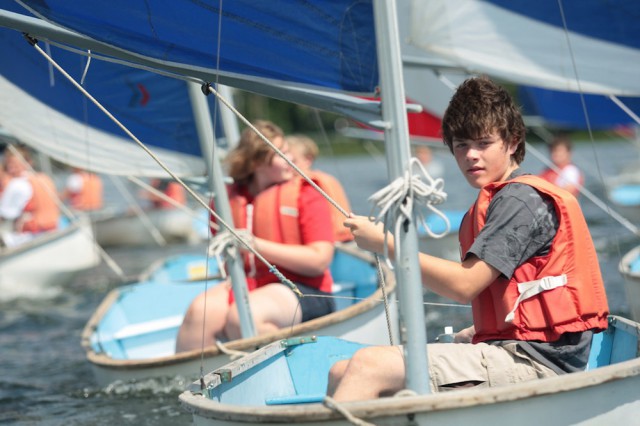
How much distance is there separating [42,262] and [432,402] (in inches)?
334

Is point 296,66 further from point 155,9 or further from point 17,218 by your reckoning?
point 17,218

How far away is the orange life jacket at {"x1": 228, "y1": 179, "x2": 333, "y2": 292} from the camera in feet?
17.0

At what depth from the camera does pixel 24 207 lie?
1096cm

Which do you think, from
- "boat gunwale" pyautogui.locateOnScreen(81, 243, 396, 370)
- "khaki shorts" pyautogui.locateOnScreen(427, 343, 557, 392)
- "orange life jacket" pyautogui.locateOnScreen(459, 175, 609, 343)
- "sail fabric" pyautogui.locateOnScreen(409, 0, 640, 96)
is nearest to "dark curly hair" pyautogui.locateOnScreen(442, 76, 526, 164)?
"orange life jacket" pyautogui.locateOnScreen(459, 175, 609, 343)

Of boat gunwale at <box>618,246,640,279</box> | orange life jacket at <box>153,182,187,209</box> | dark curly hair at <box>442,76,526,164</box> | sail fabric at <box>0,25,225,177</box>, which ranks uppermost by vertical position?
orange life jacket at <box>153,182,187,209</box>

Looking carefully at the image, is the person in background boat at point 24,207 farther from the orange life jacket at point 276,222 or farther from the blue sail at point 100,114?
the orange life jacket at point 276,222

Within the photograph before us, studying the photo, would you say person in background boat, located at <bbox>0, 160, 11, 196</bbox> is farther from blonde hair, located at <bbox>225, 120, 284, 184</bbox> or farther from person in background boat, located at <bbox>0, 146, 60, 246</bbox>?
blonde hair, located at <bbox>225, 120, 284, 184</bbox>

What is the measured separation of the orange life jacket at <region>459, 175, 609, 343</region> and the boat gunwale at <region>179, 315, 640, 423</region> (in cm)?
25

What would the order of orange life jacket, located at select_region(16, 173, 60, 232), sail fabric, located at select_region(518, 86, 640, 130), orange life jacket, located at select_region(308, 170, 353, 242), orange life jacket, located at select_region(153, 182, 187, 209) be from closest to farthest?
orange life jacket, located at select_region(308, 170, 353, 242)
sail fabric, located at select_region(518, 86, 640, 130)
orange life jacket, located at select_region(16, 173, 60, 232)
orange life jacket, located at select_region(153, 182, 187, 209)

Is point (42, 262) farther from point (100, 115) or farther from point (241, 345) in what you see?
point (241, 345)

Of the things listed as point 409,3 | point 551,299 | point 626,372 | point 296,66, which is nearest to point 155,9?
point 296,66

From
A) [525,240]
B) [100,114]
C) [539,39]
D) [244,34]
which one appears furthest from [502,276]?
[539,39]

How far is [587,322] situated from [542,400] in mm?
414

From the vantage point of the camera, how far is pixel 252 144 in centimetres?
514
